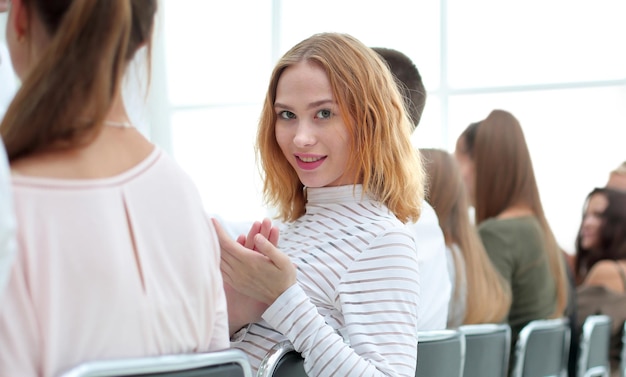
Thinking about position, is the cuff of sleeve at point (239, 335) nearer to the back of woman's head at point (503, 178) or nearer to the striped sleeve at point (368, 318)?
the striped sleeve at point (368, 318)

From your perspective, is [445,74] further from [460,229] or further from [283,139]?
[283,139]

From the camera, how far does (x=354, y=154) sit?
5.50 feet

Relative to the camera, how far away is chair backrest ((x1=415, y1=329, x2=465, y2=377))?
1.72 m

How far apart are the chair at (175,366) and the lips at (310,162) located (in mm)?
639

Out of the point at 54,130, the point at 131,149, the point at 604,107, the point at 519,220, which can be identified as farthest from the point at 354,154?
the point at 604,107

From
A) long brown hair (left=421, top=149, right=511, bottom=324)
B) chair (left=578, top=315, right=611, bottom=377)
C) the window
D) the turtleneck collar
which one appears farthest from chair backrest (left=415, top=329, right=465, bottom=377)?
the window

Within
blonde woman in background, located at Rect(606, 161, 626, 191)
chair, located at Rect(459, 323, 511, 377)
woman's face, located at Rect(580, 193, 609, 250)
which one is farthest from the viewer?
blonde woman in background, located at Rect(606, 161, 626, 191)

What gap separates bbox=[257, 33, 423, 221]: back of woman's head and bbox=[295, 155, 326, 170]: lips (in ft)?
0.18

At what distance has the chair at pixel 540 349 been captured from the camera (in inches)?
113

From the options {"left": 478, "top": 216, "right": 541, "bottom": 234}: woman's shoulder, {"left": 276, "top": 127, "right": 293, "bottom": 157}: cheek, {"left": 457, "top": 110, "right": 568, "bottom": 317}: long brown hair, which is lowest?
{"left": 478, "top": 216, "right": 541, "bottom": 234}: woman's shoulder

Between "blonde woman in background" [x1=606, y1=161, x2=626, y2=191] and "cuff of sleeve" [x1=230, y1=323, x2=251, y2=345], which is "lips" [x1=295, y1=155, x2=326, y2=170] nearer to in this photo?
"cuff of sleeve" [x1=230, y1=323, x2=251, y2=345]

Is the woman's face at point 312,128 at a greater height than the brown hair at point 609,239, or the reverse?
the woman's face at point 312,128

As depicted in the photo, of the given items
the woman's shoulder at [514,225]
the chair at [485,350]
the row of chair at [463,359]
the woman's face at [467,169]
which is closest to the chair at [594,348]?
the row of chair at [463,359]

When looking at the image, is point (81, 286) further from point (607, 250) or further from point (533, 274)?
point (607, 250)
